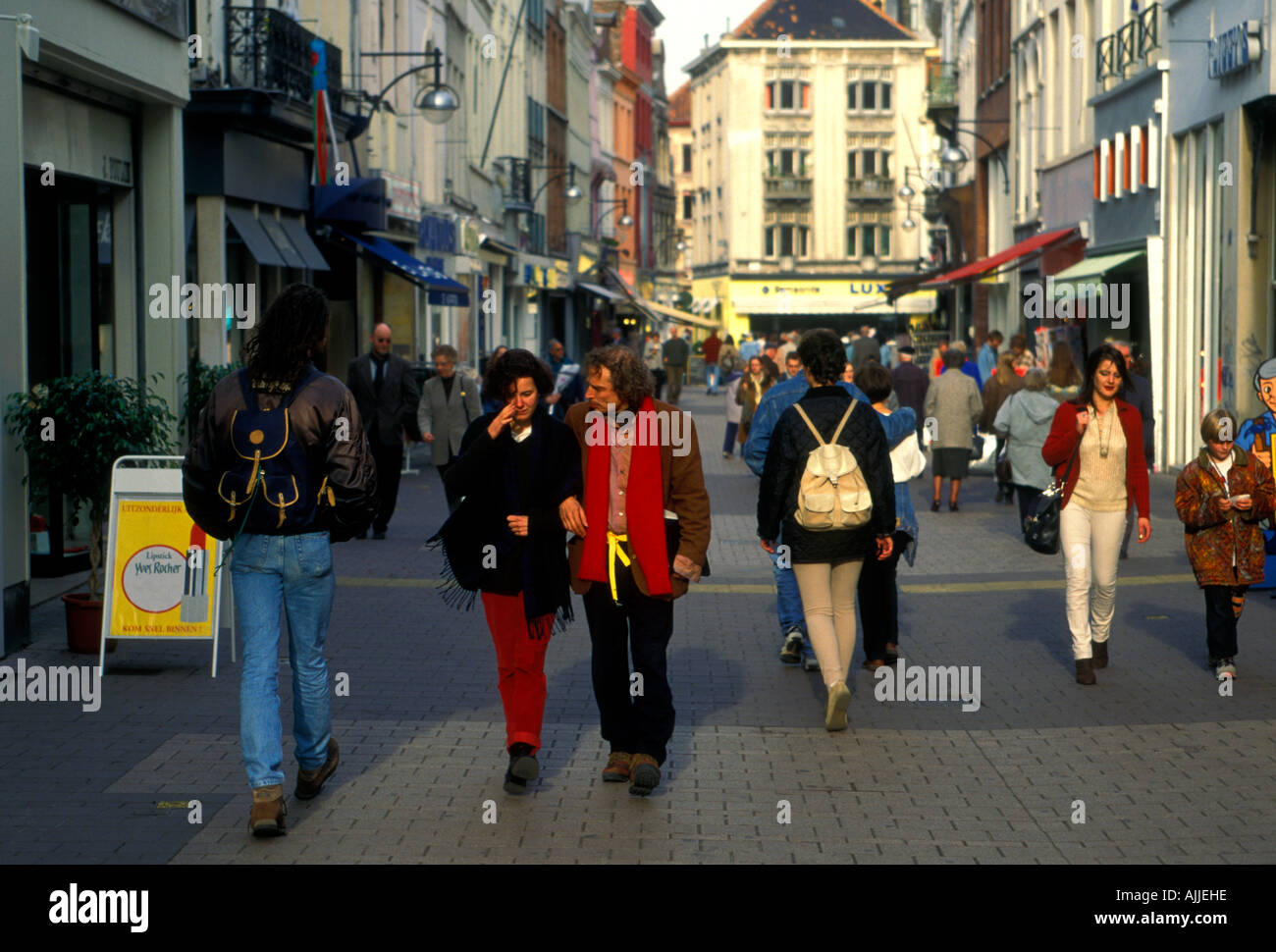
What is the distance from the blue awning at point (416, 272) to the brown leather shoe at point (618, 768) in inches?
761

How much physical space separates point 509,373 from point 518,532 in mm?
628

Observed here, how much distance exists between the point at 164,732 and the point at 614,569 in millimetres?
2466

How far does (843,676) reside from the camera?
891 centimetres

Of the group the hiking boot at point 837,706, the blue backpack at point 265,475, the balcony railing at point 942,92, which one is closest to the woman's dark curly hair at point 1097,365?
the hiking boot at point 837,706

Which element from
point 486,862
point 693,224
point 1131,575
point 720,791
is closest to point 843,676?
point 720,791

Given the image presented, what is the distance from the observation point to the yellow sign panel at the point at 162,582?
32.6 ft

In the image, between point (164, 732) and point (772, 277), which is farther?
point (772, 277)

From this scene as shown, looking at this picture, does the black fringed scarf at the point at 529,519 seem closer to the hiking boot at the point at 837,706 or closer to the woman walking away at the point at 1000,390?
the hiking boot at the point at 837,706

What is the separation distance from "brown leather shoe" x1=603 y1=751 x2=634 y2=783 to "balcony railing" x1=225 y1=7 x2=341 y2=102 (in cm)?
1302

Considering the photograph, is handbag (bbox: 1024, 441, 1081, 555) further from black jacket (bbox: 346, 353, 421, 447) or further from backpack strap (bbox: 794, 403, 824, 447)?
A: black jacket (bbox: 346, 353, 421, 447)

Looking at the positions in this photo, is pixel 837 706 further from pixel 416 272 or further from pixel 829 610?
pixel 416 272
